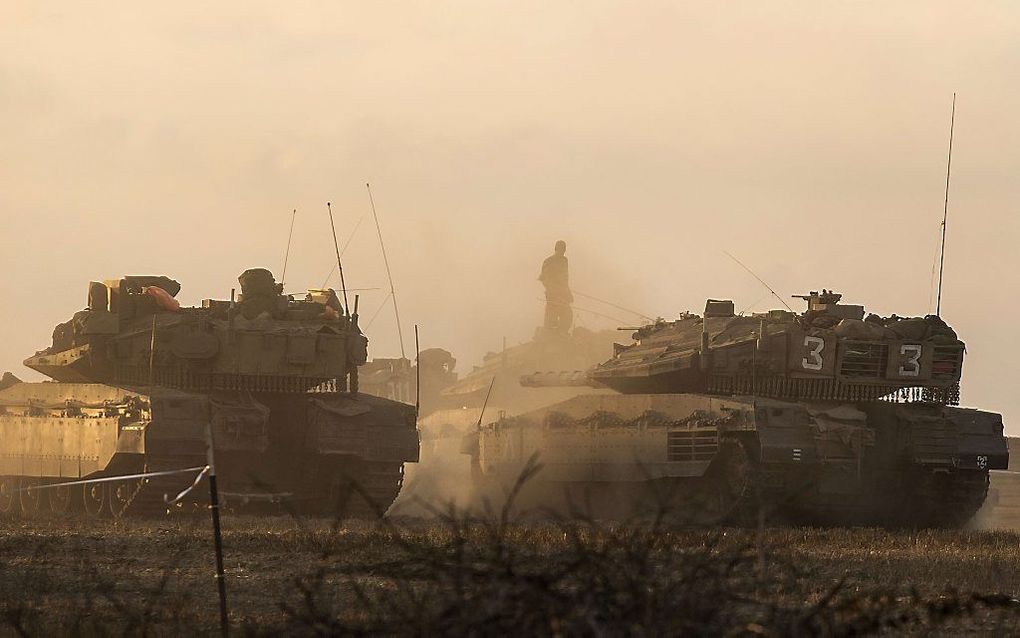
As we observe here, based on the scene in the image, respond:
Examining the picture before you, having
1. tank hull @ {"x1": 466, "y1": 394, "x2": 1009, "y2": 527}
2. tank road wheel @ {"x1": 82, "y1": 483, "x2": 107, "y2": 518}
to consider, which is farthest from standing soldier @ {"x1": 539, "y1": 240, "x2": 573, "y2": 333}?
tank road wheel @ {"x1": 82, "y1": 483, "x2": 107, "y2": 518}

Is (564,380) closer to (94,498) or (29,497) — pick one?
(94,498)

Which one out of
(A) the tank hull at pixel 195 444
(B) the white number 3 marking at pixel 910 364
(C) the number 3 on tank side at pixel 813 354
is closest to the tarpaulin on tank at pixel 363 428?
(A) the tank hull at pixel 195 444

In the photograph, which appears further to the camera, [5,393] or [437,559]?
[5,393]

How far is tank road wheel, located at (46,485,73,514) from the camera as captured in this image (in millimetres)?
26916

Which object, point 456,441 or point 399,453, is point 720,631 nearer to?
point 399,453

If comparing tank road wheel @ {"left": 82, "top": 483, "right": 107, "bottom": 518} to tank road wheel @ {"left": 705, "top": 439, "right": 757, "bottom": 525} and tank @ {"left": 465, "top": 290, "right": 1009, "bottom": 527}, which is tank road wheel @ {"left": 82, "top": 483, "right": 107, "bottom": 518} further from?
tank road wheel @ {"left": 705, "top": 439, "right": 757, "bottom": 525}

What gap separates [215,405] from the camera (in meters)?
25.3

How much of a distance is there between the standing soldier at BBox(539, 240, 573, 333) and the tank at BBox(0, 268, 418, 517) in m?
15.2

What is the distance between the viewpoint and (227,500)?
25562mm

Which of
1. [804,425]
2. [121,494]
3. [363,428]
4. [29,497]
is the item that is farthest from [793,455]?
[29,497]

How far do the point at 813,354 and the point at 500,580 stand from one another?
19.9 metres

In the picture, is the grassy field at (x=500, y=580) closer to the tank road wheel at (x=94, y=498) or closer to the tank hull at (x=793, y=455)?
the tank road wheel at (x=94, y=498)

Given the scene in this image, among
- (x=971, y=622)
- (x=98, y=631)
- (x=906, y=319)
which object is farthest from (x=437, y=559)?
(x=906, y=319)

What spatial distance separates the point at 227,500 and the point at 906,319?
10.6m
